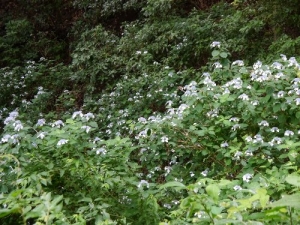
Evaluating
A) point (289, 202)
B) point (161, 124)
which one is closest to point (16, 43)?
point (161, 124)

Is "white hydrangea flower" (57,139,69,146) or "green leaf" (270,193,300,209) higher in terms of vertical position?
"green leaf" (270,193,300,209)

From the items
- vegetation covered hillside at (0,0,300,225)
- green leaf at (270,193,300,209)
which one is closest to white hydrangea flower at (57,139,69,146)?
vegetation covered hillside at (0,0,300,225)

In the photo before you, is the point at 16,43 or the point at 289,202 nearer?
the point at 289,202

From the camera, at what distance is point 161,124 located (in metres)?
3.29

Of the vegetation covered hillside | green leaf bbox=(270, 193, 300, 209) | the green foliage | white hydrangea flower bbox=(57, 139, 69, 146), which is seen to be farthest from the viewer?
the green foliage

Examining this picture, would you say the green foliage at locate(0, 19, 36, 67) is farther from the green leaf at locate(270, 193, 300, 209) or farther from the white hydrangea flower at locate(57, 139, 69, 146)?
the green leaf at locate(270, 193, 300, 209)

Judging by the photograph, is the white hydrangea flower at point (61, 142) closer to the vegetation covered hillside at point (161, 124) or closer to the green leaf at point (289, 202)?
the vegetation covered hillside at point (161, 124)

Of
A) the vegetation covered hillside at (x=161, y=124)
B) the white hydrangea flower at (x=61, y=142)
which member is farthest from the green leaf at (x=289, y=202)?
the white hydrangea flower at (x=61, y=142)

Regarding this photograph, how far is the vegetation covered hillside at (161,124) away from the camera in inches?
72.3

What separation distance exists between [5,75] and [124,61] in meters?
2.40

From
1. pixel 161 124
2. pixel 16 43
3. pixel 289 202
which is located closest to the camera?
pixel 289 202

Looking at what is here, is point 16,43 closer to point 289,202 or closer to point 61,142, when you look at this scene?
point 61,142

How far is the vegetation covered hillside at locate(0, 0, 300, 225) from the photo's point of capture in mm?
1837

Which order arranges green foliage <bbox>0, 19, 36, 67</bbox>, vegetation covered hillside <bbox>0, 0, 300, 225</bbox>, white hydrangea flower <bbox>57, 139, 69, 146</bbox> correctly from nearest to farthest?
vegetation covered hillside <bbox>0, 0, 300, 225</bbox> → white hydrangea flower <bbox>57, 139, 69, 146</bbox> → green foliage <bbox>0, 19, 36, 67</bbox>
